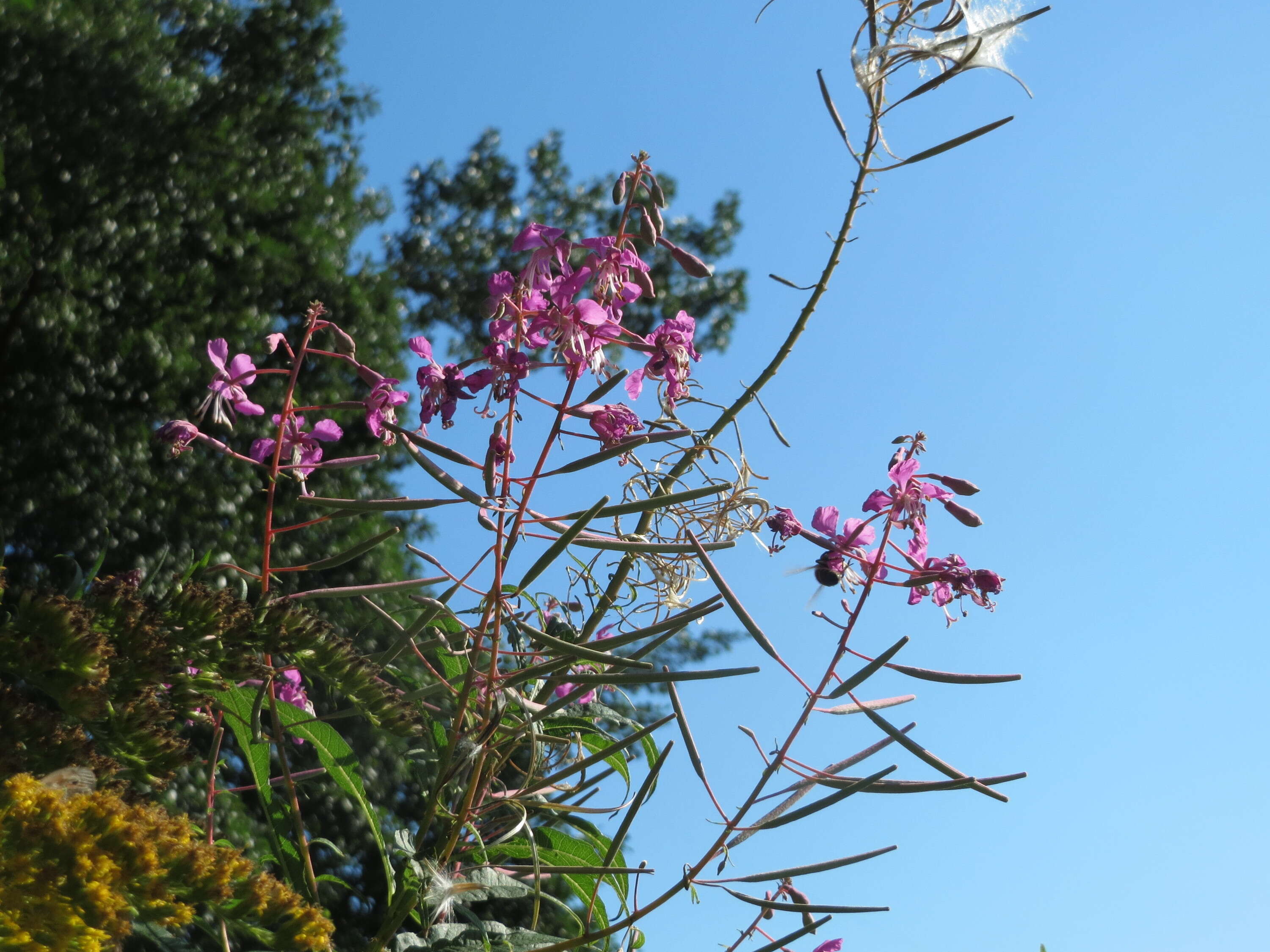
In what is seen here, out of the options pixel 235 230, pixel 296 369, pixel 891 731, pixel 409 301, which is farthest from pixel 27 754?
pixel 409 301

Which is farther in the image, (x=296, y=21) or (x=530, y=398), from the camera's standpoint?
(x=296, y=21)

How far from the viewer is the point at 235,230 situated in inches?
167

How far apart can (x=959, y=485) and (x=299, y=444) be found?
0.78 m

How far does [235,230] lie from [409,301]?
2.03m

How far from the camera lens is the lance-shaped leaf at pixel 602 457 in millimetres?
923

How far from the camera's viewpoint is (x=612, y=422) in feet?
3.28

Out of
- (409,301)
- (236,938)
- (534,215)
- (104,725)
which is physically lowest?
(236,938)

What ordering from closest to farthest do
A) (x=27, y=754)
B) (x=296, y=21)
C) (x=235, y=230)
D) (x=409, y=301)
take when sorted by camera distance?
1. (x=27, y=754)
2. (x=235, y=230)
3. (x=296, y=21)
4. (x=409, y=301)

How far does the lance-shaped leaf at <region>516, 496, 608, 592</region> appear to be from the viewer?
2.92 ft

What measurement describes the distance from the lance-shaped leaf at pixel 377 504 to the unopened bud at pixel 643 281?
320 millimetres

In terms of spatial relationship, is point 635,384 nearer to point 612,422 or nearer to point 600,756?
point 612,422

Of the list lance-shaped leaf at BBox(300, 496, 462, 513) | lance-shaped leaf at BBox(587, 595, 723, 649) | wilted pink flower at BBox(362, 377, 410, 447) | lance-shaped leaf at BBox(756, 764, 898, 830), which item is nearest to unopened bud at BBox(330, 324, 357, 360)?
wilted pink flower at BBox(362, 377, 410, 447)

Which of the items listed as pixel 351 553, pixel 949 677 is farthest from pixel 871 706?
pixel 351 553

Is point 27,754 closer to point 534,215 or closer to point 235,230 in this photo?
point 235,230
